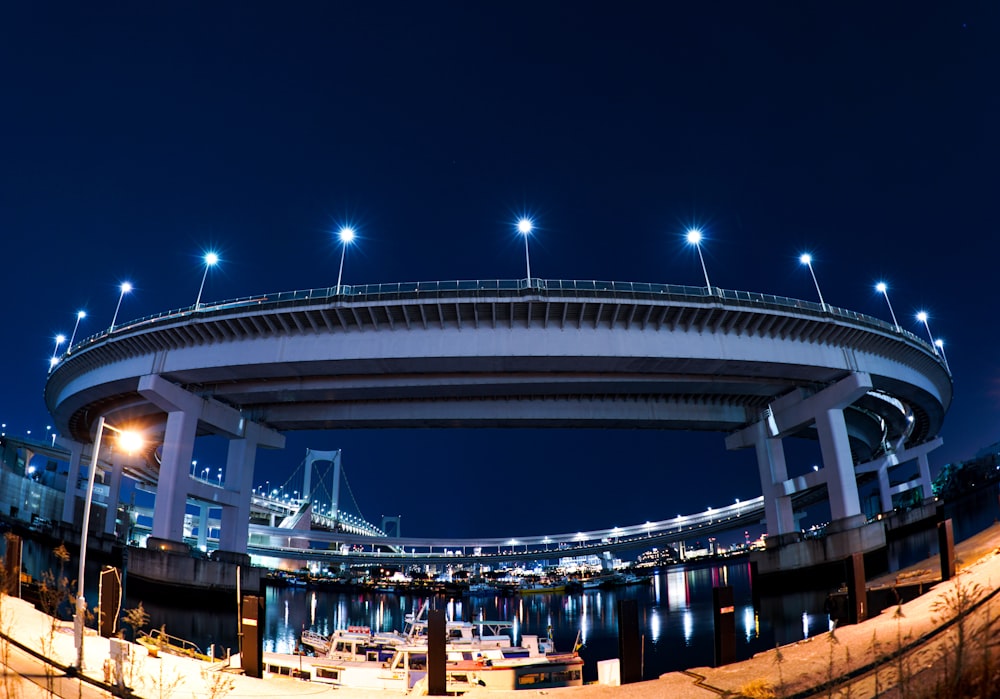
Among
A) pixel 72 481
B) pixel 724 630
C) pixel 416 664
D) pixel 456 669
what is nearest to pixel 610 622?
pixel 416 664

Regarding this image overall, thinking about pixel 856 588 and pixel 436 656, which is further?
pixel 856 588

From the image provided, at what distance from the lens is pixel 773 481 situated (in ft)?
183

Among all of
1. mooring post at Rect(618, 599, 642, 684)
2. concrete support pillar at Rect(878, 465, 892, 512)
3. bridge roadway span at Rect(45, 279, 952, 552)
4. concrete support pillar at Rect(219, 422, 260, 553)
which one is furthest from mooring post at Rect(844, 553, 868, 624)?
concrete support pillar at Rect(878, 465, 892, 512)

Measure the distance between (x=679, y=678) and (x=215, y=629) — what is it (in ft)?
113

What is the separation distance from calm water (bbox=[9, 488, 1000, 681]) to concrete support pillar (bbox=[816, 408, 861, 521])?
5.07 meters

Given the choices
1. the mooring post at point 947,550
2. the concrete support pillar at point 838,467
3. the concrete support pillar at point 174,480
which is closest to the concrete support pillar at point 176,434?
the concrete support pillar at point 174,480

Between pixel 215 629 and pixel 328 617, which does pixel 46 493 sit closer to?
pixel 328 617

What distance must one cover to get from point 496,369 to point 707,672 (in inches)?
1188

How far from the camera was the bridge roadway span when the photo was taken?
39.8m

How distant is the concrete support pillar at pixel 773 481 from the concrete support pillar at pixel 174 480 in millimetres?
49026

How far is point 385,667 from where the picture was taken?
23.7 meters

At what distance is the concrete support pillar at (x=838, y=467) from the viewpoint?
154 feet

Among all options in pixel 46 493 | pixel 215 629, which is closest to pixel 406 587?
pixel 46 493

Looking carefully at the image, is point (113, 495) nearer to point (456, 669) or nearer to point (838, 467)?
point (456, 669)
